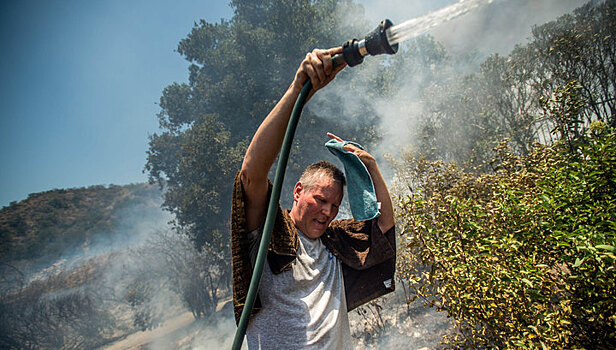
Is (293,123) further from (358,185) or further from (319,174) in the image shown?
(358,185)

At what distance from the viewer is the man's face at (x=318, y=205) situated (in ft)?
4.40

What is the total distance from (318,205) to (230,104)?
61.7 ft

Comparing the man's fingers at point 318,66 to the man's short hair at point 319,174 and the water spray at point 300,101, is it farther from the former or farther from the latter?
the man's short hair at point 319,174

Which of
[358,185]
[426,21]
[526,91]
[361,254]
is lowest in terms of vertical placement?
[361,254]

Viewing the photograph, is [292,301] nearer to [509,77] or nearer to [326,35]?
[509,77]

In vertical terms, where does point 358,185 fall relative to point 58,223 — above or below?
below

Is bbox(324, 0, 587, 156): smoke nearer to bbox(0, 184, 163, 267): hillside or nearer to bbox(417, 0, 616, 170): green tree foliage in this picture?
bbox(417, 0, 616, 170): green tree foliage

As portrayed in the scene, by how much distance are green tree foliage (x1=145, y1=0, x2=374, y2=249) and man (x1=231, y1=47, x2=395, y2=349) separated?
550 inches

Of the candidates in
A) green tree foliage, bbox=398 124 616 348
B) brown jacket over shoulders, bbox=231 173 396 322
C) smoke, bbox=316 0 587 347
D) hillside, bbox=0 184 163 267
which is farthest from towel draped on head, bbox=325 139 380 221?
hillside, bbox=0 184 163 267

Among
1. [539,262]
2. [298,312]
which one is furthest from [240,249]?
[539,262]

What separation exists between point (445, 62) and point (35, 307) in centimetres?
3123

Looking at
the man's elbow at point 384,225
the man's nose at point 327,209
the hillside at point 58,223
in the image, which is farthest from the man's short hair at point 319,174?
the hillside at point 58,223

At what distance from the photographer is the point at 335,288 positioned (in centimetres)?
138

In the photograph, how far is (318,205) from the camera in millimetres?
1347
